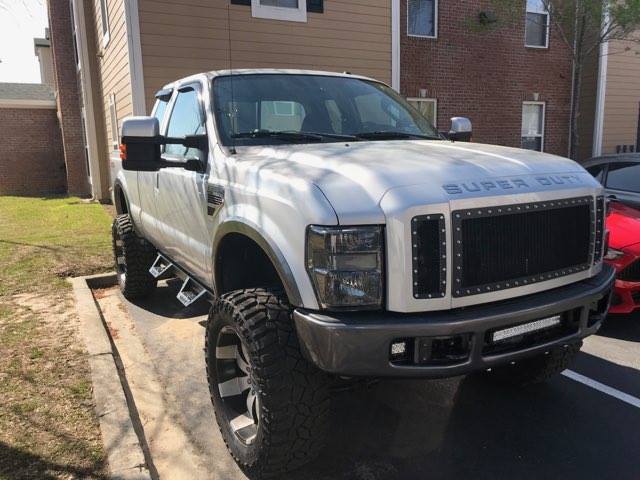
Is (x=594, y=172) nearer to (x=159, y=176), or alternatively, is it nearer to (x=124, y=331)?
(x=159, y=176)

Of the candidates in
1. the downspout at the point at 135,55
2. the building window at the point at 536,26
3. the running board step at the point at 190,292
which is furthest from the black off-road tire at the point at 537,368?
the building window at the point at 536,26

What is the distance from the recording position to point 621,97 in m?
15.4

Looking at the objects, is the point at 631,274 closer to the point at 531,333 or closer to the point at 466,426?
the point at 466,426

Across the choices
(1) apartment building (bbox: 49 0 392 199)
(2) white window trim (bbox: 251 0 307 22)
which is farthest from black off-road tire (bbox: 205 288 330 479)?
(2) white window trim (bbox: 251 0 307 22)

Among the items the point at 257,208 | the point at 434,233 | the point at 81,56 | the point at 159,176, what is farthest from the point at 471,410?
the point at 81,56

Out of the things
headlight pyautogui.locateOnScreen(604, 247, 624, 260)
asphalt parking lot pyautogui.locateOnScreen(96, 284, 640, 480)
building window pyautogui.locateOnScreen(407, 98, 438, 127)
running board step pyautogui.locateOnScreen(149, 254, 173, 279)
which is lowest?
asphalt parking lot pyautogui.locateOnScreen(96, 284, 640, 480)

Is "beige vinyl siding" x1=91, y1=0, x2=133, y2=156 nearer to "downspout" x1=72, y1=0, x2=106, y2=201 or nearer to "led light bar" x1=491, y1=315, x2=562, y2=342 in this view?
"downspout" x1=72, y1=0, x2=106, y2=201

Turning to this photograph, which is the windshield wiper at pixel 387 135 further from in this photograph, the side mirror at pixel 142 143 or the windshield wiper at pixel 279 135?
the side mirror at pixel 142 143

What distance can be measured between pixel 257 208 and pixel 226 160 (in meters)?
0.57

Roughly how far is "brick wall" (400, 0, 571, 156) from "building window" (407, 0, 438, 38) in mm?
135

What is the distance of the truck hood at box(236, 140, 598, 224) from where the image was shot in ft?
7.66

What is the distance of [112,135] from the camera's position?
1245cm

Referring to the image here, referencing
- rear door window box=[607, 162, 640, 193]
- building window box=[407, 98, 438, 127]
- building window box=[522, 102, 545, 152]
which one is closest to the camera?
rear door window box=[607, 162, 640, 193]

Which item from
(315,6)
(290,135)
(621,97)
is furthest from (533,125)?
(290,135)
